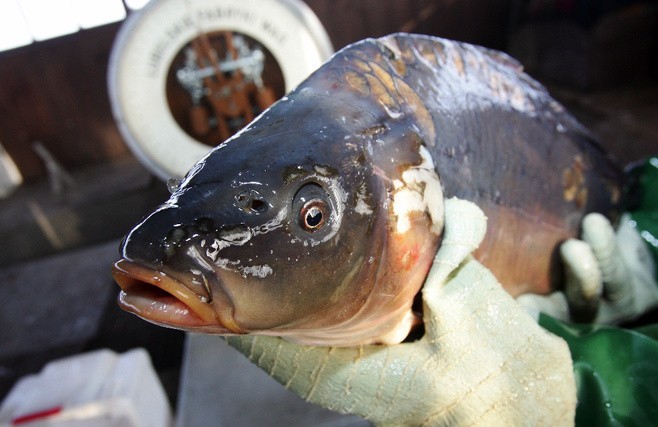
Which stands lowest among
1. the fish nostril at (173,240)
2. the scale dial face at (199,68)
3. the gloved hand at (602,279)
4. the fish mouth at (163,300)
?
the gloved hand at (602,279)

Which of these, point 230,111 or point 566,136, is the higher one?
point 230,111

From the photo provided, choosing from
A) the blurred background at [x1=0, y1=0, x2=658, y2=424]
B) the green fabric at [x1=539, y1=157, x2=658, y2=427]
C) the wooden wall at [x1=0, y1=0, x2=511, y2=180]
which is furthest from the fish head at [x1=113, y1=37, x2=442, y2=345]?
the wooden wall at [x1=0, y1=0, x2=511, y2=180]

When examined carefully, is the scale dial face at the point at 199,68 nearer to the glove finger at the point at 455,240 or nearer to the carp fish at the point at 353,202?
the carp fish at the point at 353,202

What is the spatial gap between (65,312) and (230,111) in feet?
6.18

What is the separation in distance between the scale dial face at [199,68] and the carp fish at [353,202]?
0.69 metres

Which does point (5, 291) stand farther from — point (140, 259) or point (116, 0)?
point (140, 259)

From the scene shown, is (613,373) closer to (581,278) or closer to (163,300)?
A: (581,278)

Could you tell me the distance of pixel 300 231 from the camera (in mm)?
593

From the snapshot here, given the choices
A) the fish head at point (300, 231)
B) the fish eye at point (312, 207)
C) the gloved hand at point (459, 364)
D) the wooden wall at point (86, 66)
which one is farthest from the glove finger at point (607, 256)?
the wooden wall at point (86, 66)

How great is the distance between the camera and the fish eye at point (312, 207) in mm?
594

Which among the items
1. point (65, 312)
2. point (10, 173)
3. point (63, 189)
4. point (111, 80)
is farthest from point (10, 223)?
point (111, 80)

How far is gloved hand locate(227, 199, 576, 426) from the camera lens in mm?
744

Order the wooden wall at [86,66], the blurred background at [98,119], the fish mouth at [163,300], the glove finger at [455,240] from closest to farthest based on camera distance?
the fish mouth at [163,300]
the glove finger at [455,240]
the blurred background at [98,119]
the wooden wall at [86,66]

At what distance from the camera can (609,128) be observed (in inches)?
93.0
